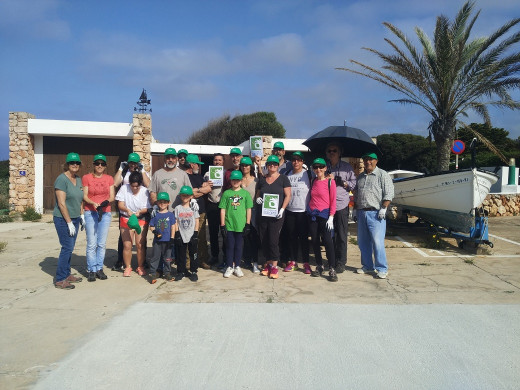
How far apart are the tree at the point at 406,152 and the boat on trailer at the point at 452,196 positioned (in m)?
18.6

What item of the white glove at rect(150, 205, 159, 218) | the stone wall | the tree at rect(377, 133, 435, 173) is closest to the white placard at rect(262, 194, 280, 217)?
the white glove at rect(150, 205, 159, 218)

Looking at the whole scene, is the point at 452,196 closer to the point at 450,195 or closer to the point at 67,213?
the point at 450,195

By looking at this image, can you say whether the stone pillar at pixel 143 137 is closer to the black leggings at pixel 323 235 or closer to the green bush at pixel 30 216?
the green bush at pixel 30 216

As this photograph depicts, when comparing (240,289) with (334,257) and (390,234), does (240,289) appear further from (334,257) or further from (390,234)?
(390,234)

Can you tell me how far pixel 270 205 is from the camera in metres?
6.17

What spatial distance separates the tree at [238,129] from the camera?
3366 centimetres

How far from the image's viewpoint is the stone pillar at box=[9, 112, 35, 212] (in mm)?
15184

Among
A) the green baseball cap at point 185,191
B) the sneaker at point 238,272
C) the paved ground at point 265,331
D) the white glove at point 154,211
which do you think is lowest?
the paved ground at point 265,331

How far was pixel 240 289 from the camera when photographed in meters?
5.60

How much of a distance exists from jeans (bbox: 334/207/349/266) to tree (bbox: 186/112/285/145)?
26.8 metres

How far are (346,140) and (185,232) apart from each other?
3.48 metres

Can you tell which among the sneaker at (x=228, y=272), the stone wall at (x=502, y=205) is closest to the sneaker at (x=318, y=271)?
the sneaker at (x=228, y=272)

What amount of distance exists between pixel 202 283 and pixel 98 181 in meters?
2.18

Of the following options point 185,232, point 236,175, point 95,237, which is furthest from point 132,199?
point 236,175
